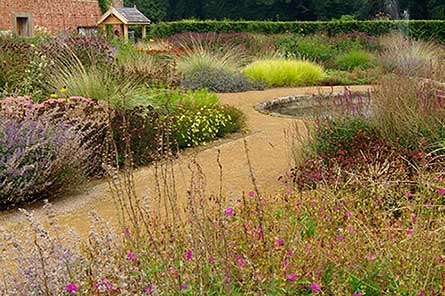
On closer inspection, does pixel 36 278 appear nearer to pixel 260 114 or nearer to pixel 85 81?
pixel 85 81

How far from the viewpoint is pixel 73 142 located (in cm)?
583

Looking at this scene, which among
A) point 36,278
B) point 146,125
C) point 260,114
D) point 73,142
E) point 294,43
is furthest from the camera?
point 294,43

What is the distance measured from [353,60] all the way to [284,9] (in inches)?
930

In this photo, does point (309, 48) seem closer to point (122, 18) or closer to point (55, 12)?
point (122, 18)

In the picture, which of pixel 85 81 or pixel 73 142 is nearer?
pixel 73 142

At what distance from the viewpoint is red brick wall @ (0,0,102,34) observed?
22359mm

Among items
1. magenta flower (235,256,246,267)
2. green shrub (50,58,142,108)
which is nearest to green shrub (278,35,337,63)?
green shrub (50,58,142,108)

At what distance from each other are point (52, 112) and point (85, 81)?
2.04 m

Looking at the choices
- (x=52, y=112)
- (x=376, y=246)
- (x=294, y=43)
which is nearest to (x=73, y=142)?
(x=52, y=112)

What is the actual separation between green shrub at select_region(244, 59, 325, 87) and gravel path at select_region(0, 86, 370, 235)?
5246 mm

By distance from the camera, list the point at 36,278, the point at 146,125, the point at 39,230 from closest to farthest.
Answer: the point at 39,230 → the point at 36,278 → the point at 146,125

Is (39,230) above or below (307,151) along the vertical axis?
above

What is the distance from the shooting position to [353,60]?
17781mm

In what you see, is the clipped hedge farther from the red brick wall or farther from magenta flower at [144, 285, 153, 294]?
magenta flower at [144, 285, 153, 294]
